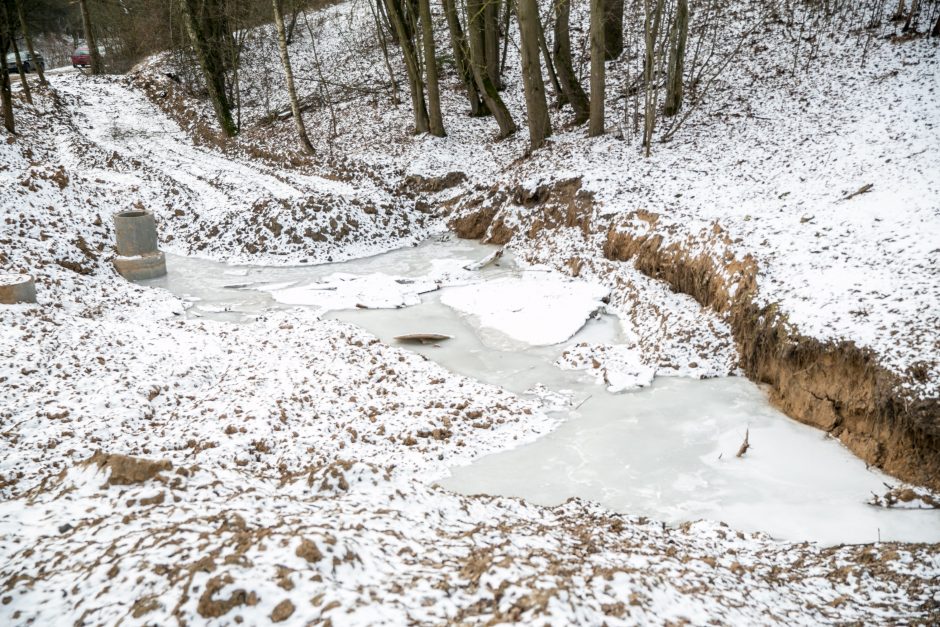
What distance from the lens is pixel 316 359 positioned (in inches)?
385

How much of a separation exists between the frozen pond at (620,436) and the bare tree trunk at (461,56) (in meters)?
11.0

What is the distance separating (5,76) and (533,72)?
1633cm

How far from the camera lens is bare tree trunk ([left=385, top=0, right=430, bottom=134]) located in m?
20.6

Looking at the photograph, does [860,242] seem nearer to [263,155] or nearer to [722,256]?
[722,256]

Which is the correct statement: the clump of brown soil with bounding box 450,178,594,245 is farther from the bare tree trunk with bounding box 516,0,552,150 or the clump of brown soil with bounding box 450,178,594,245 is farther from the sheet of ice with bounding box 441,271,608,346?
the bare tree trunk with bounding box 516,0,552,150

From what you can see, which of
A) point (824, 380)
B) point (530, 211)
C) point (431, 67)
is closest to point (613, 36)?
point (431, 67)

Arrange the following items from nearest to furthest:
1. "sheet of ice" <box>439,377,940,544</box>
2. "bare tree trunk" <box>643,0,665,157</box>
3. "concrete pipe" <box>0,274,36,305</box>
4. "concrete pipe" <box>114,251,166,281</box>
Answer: "sheet of ice" <box>439,377,940,544</box> → "concrete pipe" <box>0,274,36,305</box> → "bare tree trunk" <box>643,0,665,157</box> → "concrete pipe" <box>114,251,166,281</box>

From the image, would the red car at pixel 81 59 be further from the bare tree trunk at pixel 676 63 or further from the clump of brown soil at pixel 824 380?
the clump of brown soil at pixel 824 380

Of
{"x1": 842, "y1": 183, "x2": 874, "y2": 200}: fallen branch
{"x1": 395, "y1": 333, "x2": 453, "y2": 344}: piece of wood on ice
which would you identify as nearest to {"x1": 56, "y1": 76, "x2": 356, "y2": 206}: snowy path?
{"x1": 395, "y1": 333, "x2": 453, "y2": 344}: piece of wood on ice

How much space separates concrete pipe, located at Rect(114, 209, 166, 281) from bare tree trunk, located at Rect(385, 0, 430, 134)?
34.9ft

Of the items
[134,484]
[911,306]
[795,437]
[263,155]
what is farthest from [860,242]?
[263,155]

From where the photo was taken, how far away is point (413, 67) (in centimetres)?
2133

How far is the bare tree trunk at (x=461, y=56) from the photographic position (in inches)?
782

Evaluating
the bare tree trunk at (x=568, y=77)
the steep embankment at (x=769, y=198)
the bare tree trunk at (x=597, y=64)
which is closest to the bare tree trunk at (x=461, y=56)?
the steep embankment at (x=769, y=198)
